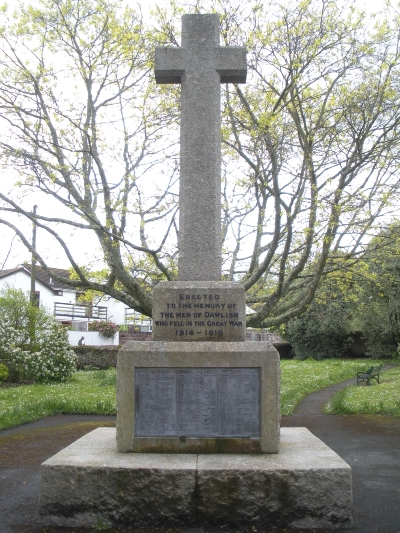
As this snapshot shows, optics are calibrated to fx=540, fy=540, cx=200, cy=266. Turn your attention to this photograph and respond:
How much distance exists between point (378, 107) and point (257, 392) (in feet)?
24.9

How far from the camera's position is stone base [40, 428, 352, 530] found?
4379 millimetres

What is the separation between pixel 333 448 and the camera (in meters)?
7.88

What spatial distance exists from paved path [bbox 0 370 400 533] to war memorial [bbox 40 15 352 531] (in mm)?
289

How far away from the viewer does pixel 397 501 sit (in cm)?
501

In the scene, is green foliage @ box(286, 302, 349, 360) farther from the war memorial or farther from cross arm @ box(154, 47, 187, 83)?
cross arm @ box(154, 47, 187, 83)


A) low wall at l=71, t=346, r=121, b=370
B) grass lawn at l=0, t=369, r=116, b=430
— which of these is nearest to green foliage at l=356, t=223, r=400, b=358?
low wall at l=71, t=346, r=121, b=370

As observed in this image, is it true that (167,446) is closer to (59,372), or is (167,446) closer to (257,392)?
(257,392)

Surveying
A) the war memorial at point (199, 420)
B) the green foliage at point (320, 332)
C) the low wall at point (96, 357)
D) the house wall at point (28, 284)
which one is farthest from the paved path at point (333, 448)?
the house wall at point (28, 284)

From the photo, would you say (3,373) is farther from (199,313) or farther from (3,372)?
(199,313)

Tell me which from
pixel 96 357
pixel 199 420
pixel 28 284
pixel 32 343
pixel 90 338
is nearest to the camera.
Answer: pixel 199 420

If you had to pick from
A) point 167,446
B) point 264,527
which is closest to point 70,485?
point 167,446

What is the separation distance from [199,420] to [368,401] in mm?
9804

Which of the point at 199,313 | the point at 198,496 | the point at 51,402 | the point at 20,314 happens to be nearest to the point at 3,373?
the point at 20,314

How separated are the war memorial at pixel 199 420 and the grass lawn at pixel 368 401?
6.74 metres
